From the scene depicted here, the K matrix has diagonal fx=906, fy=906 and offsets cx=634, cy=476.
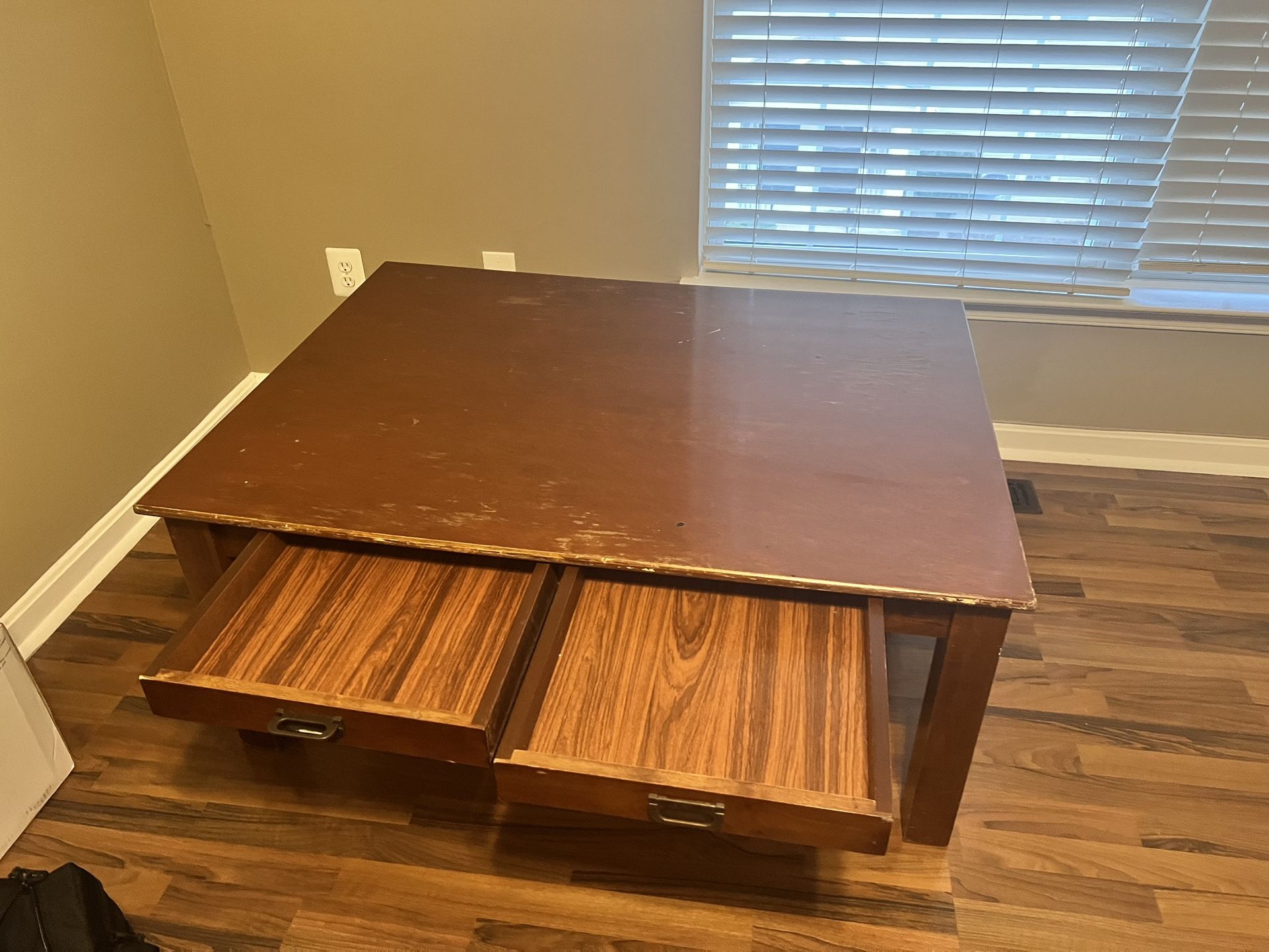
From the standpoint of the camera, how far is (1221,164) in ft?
6.13

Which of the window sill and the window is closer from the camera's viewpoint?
the window

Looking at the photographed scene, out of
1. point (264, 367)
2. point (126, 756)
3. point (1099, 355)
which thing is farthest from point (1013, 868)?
point (264, 367)

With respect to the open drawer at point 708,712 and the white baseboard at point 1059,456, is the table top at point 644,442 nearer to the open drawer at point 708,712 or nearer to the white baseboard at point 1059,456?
the open drawer at point 708,712

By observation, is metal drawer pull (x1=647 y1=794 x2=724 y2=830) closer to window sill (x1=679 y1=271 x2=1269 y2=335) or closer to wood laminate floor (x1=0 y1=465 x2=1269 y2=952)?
wood laminate floor (x1=0 y1=465 x2=1269 y2=952)

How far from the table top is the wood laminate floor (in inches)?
20.0

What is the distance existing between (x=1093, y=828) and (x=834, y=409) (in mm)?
758

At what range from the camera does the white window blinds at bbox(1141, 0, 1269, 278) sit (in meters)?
1.74

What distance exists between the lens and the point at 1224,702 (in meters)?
1.60

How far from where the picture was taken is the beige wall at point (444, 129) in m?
1.88

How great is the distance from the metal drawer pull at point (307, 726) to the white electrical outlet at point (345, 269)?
4.55 ft

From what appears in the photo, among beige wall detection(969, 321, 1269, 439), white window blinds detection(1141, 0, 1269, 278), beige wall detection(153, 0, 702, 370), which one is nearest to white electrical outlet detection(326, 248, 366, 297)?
beige wall detection(153, 0, 702, 370)

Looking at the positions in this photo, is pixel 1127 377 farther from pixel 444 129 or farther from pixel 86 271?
pixel 86 271

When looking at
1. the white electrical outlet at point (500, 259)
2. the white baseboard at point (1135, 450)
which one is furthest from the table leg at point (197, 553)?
the white baseboard at point (1135, 450)

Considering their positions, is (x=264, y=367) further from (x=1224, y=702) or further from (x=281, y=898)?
(x=1224, y=702)
